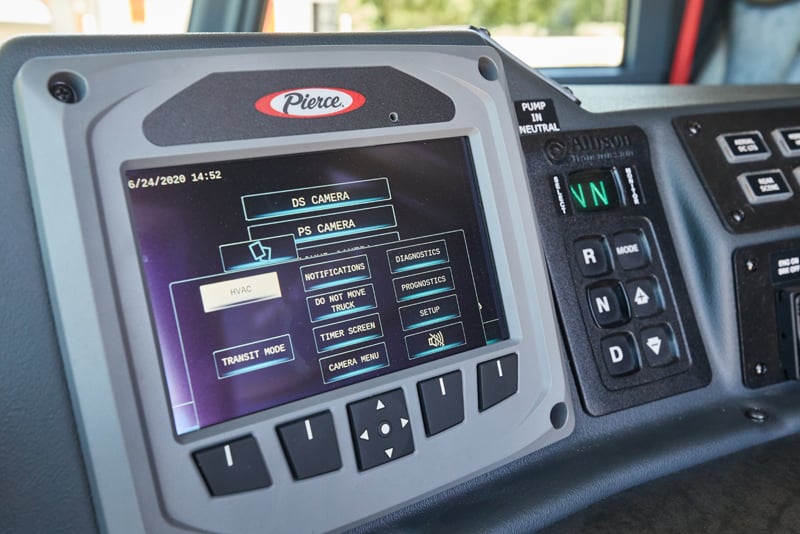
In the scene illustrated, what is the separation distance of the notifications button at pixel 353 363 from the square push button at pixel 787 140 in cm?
74

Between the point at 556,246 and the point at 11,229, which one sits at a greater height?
the point at 11,229

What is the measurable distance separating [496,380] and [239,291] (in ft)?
0.96

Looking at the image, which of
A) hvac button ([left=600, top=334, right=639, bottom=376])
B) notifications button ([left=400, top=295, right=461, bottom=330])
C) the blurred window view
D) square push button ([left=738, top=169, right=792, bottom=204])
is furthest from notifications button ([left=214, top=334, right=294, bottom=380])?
square push button ([left=738, top=169, right=792, bottom=204])

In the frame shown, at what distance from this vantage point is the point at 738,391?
104cm

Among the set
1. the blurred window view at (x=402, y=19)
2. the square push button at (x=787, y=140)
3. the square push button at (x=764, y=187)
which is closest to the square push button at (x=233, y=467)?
the blurred window view at (x=402, y=19)

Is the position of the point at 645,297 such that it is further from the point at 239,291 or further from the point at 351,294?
the point at 239,291

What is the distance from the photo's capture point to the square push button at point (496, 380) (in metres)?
0.81

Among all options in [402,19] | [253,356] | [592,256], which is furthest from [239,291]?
[402,19]

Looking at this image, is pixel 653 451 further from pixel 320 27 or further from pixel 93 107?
pixel 320 27

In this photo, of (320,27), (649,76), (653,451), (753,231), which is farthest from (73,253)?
(649,76)

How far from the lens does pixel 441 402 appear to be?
78 cm

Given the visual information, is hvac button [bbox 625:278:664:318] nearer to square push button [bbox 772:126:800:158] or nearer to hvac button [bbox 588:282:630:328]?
hvac button [bbox 588:282:630:328]

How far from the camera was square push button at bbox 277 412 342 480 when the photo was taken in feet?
2.27

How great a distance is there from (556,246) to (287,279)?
0.38 meters
